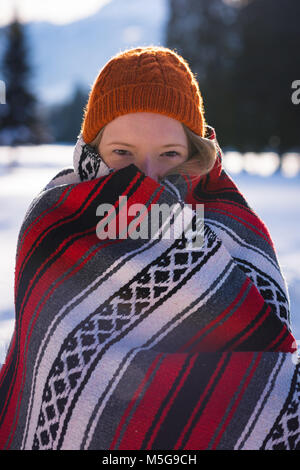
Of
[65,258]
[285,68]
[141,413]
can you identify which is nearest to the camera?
[141,413]

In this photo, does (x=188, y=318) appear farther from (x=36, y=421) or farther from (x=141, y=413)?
(x=36, y=421)

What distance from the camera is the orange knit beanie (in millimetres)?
1760

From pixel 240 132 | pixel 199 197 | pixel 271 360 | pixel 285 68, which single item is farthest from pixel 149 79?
pixel 240 132

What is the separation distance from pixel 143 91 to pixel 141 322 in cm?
87

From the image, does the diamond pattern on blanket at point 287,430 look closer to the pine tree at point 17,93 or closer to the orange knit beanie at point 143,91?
the orange knit beanie at point 143,91

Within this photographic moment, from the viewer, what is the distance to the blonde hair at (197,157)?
1.78 metres

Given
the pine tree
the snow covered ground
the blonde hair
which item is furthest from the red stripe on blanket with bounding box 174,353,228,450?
the pine tree

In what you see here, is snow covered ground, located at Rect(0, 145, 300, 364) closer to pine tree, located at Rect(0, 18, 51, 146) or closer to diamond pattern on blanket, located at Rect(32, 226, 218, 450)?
diamond pattern on blanket, located at Rect(32, 226, 218, 450)

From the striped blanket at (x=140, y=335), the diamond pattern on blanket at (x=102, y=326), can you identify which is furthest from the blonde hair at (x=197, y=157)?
the diamond pattern on blanket at (x=102, y=326)

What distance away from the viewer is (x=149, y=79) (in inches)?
71.0

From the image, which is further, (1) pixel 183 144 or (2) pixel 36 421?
(1) pixel 183 144

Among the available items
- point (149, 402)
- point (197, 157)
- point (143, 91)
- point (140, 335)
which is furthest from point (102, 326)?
point (143, 91)
